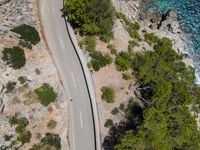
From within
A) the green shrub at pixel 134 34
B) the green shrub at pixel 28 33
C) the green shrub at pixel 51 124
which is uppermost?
the green shrub at pixel 134 34

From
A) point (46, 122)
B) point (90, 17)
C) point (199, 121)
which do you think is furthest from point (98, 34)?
point (199, 121)

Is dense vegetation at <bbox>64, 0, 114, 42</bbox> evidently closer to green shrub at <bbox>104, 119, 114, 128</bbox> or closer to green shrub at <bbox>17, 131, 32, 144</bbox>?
green shrub at <bbox>104, 119, 114, 128</bbox>

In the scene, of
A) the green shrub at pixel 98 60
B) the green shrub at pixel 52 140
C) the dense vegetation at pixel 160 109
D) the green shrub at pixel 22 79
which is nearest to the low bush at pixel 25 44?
the green shrub at pixel 22 79

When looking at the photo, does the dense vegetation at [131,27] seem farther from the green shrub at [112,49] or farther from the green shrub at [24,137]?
the green shrub at [24,137]

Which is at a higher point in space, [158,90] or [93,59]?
[93,59]

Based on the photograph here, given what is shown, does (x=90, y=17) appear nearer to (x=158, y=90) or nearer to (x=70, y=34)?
(x=70, y=34)

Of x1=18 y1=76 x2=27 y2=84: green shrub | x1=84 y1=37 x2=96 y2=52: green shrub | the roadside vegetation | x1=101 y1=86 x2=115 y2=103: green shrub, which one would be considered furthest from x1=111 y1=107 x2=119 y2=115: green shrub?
x1=18 y1=76 x2=27 y2=84: green shrub
